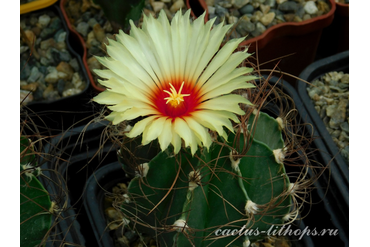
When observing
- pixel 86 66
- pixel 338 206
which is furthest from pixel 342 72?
pixel 86 66

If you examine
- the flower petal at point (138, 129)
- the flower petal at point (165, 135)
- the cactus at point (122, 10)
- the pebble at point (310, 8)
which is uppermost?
the flower petal at point (138, 129)

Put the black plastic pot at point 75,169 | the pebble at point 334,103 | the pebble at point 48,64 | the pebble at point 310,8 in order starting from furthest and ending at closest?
the pebble at point 310,8 < the pebble at point 48,64 < the pebble at point 334,103 < the black plastic pot at point 75,169

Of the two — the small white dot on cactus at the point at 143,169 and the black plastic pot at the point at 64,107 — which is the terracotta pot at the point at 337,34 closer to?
the black plastic pot at the point at 64,107

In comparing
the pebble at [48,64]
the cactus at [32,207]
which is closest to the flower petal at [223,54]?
the cactus at [32,207]

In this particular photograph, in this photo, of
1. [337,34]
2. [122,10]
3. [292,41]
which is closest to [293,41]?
[292,41]

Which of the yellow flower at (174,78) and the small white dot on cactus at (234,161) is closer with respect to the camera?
the yellow flower at (174,78)

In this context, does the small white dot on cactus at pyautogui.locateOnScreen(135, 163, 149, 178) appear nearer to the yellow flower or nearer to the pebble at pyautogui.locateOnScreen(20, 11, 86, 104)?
the yellow flower

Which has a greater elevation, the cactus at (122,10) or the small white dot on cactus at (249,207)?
the cactus at (122,10)
